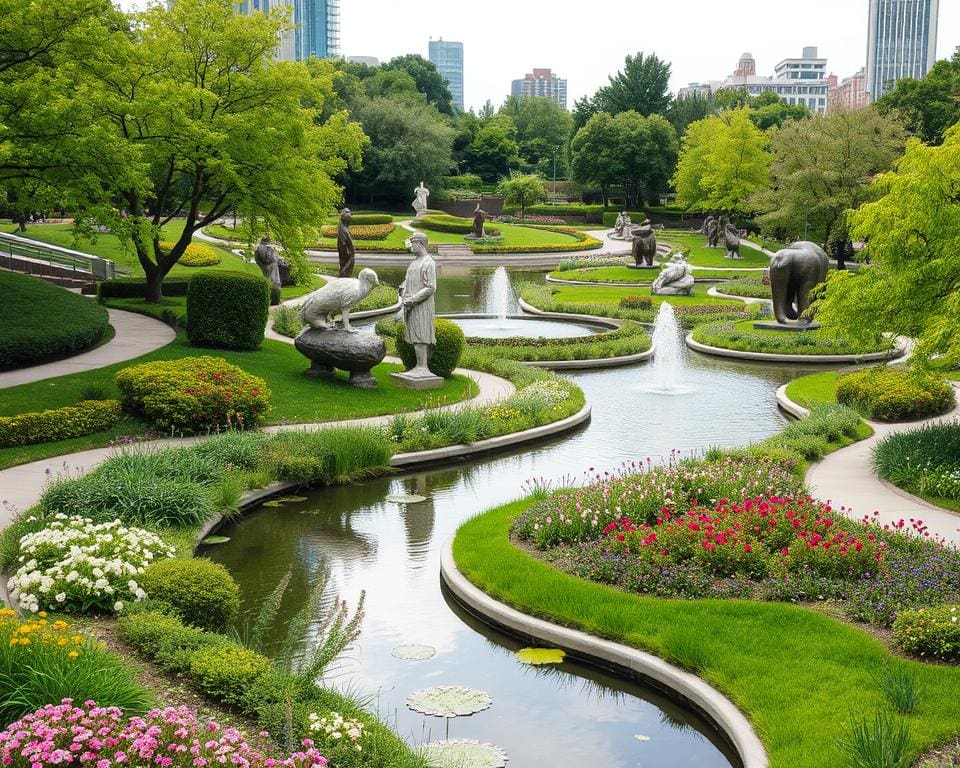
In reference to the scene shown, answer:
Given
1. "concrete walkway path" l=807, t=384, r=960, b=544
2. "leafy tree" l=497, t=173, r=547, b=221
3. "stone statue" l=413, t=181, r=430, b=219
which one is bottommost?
"concrete walkway path" l=807, t=384, r=960, b=544

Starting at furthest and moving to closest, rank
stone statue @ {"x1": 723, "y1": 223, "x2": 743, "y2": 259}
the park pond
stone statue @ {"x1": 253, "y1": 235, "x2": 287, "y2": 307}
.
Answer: stone statue @ {"x1": 723, "y1": 223, "x2": 743, "y2": 259} → stone statue @ {"x1": 253, "y1": 235, "x2": 287, "y2": 307} → the park pond

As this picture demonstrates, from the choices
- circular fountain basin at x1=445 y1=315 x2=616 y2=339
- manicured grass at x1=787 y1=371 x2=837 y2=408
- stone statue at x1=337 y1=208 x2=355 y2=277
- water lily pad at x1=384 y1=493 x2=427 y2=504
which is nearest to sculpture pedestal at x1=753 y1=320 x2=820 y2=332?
circular fountain basin at x1=445 y1=315 x2=616 y2=339

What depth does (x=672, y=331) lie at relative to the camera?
101ft

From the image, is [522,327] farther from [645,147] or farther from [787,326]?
[645,147]

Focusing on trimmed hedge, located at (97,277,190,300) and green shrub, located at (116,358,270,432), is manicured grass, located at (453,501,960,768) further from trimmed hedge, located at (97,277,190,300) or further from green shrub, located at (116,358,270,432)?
trimmed hedge, located at (97,277,190,300)

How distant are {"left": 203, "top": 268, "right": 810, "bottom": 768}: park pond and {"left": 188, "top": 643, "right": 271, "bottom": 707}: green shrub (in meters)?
1.00

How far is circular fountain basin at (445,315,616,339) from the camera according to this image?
3031cm

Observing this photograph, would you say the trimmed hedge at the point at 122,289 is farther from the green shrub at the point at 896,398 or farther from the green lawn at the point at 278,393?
the green shrub at the point at 896,398

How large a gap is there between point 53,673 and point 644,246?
43.8 meters

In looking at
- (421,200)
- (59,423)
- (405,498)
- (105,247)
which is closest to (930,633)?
(405,498)

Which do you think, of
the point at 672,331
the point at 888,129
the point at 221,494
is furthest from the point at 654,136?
the point at 221,494

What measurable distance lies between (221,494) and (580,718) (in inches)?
254

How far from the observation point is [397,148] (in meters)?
79.6

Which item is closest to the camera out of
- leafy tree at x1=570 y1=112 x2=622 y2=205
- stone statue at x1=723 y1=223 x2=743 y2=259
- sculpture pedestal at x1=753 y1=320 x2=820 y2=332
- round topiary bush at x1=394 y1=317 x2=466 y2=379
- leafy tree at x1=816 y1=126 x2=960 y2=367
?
leafy tree at x1=816 y1=126 x2=960 y2=367
